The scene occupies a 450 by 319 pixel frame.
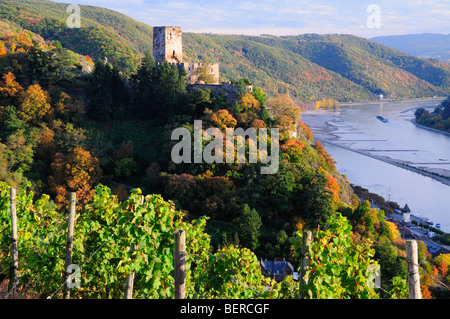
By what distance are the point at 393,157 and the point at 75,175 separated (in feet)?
101

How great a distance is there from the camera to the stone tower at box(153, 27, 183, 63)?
1051 inches

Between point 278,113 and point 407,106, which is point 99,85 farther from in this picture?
point 407,106

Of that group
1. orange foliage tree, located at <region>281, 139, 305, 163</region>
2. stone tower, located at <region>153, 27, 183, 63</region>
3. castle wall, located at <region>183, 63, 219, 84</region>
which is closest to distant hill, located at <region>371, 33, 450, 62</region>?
castle wall, located at <region>183, 63, 219, 84</region>

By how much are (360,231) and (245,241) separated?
19.4ft

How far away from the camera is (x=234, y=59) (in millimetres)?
109812

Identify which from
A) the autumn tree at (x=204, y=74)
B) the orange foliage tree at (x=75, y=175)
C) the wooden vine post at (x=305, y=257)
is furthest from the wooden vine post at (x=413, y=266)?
the autumn tree at (x=204, y=74)

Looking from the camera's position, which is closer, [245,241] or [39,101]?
[245,241]

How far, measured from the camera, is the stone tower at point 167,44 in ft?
87.6

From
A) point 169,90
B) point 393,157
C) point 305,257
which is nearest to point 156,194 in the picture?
point 305,257

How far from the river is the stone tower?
16.5 m

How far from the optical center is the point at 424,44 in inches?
5349

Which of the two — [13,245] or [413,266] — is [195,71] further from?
[413,266]

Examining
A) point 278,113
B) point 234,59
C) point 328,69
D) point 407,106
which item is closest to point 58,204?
point 278,113

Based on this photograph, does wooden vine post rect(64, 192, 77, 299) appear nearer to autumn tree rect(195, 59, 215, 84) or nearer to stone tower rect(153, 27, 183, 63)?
autumn tree rect(195, 59, 215, 84)
